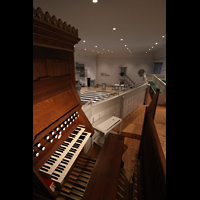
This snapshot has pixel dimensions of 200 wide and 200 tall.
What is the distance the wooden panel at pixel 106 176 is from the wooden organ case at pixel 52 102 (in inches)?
19.3

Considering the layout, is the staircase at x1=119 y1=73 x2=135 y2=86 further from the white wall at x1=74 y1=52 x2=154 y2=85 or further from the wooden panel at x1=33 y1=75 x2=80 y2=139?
the wooden panel at x1=33 y1=75 x2=80 y2=139

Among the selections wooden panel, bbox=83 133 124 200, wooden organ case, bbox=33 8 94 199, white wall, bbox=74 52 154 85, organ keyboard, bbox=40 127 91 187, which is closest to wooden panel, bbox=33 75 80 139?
wooden organ case, bbox=33 8 94 199

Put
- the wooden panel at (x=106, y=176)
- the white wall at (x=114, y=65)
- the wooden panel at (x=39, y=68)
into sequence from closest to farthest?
the wooden panel at (x=39, y=68) → the wooden panel at (x=106, y=176) → the white wall at (x=114, y=65)

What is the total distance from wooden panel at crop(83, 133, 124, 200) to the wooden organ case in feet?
1.61

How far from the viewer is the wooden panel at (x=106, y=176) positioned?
1512mm

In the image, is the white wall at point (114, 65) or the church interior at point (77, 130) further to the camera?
the white wall at point (114, 65)

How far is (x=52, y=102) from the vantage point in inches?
61.1

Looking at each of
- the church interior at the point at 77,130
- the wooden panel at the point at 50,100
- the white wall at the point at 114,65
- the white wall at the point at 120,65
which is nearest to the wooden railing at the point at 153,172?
the church interior at the point at 77,130

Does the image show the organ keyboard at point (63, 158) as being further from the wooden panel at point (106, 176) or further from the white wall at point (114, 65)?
the white wall at point (114, 65)

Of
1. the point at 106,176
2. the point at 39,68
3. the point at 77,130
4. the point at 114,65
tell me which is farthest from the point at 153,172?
the point at 114,65

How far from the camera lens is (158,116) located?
487 cm

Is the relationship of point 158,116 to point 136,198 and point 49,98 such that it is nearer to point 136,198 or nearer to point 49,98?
point 136,198
